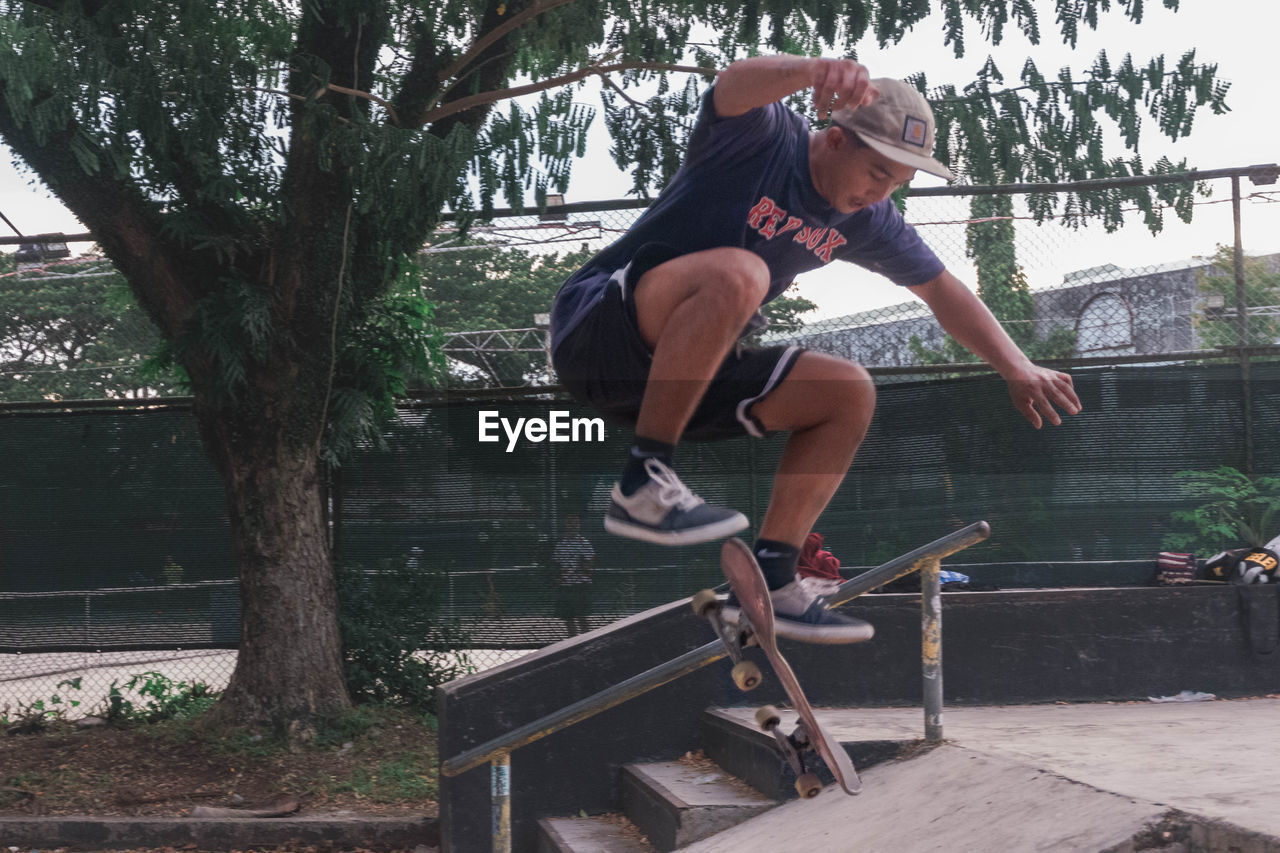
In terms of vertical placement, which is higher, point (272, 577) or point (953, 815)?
point (272, 577)

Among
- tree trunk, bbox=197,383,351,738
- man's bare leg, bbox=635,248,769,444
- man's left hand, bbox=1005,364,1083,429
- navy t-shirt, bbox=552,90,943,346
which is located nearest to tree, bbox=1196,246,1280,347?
man's left hand, bbox=1005,364,1083,429

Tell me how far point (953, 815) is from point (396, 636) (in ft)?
13.4

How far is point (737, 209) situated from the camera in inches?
95.8

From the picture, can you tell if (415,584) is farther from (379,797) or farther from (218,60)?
(218,60)

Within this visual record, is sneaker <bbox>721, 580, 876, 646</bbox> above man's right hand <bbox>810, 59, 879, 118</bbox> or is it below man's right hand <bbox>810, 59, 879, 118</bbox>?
below

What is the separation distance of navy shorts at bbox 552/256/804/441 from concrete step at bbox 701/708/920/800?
2510 mm

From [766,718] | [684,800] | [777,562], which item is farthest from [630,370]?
[684,800]

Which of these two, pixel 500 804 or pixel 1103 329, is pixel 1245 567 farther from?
pixel 500 804

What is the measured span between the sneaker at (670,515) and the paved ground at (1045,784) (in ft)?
5.75

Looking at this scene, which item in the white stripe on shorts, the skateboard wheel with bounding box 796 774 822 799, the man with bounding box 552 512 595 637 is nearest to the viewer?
the white stripe on shorts

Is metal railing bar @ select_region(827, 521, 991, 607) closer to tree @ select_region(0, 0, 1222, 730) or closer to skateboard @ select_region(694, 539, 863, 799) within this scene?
skateboard @ select_region(694, 539, 863, 799)

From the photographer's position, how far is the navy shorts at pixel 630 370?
245 centimetres

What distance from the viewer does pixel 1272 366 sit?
22.6 feet

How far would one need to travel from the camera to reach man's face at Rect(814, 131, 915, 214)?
243 cm
